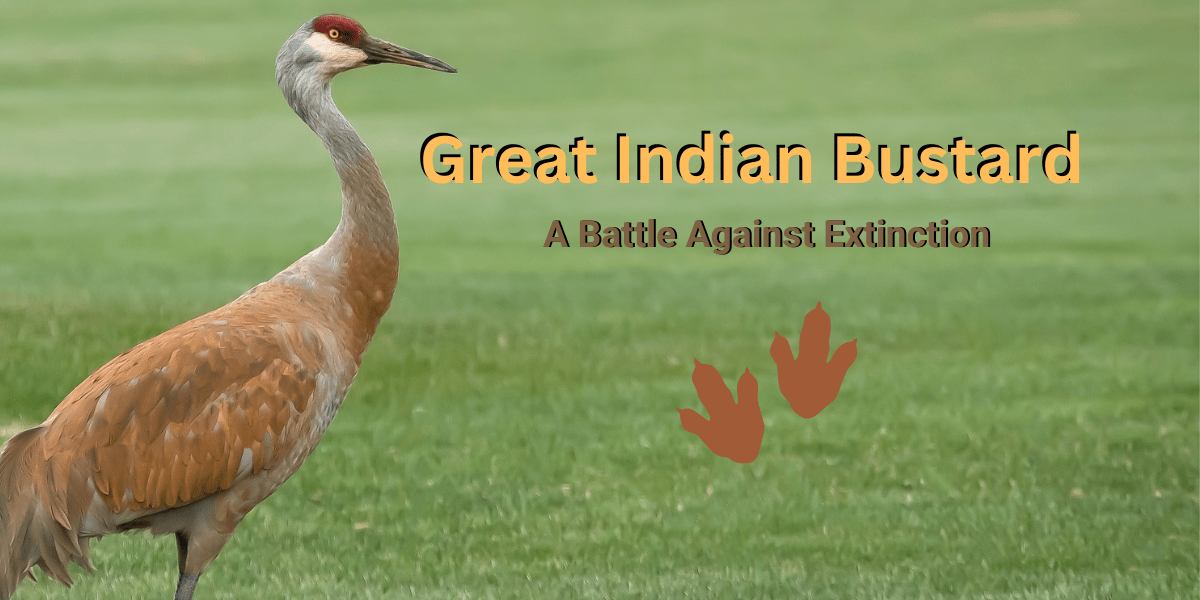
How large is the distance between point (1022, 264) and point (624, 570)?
11473 mm

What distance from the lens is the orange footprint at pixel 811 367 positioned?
431 inches

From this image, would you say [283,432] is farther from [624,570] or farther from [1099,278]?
[1099,278]

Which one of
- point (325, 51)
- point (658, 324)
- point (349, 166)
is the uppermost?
point (325, 51)

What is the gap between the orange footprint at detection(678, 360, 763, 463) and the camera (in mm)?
9430

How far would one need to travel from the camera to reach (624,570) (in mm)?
7059

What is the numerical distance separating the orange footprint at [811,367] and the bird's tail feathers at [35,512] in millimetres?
6169

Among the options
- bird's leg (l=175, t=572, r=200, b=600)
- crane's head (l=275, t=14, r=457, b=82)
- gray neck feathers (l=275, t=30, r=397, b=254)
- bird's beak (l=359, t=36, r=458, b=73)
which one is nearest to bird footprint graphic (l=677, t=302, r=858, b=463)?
gray neck feathers (l=275, t=30, r=397, b=254)

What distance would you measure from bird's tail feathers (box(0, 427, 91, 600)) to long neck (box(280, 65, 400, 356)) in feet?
4.32

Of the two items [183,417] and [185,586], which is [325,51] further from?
[185,586]

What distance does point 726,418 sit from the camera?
1016 cm

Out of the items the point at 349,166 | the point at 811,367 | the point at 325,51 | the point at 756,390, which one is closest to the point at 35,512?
the point at 349,166

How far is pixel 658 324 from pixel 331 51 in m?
7.76

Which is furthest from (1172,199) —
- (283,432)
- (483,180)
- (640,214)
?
(283,432)

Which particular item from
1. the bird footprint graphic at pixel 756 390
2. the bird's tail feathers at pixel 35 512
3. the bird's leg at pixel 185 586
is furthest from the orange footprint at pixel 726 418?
the bird's tail feathers at pixel 35 512
